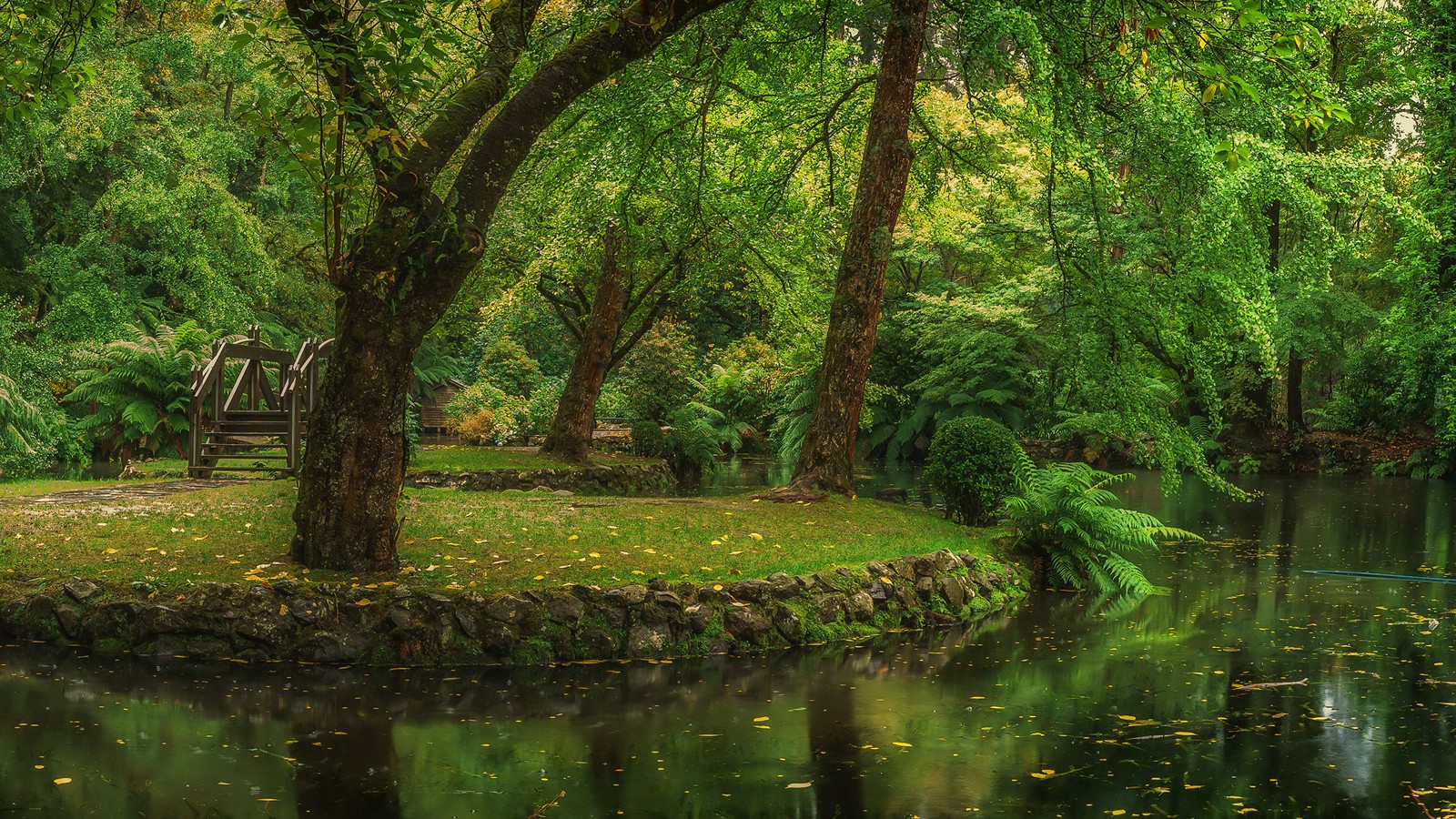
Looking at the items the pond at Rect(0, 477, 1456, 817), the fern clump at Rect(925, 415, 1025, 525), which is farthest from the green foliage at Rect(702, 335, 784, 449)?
the pond at Rect(0, 477, 1456, 817)

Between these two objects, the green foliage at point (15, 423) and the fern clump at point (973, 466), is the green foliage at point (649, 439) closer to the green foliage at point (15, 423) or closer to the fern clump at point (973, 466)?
the green foliage at point (15, 423)

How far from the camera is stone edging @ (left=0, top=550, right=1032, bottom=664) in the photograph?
23.6 ft

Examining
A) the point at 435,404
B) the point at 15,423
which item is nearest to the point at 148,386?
the point at 15,423

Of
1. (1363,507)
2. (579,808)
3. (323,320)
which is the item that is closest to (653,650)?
(579,808)

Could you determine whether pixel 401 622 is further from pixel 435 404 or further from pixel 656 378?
pixel 435 404

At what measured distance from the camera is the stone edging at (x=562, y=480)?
1655 cm

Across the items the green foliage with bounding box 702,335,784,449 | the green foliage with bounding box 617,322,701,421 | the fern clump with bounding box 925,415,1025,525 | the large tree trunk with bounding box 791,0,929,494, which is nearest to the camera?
the fern clump with bounding box 925,415,1025,525

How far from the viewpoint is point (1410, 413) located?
Result: 90.7ft

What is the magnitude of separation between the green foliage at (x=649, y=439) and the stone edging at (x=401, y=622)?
14144 mm

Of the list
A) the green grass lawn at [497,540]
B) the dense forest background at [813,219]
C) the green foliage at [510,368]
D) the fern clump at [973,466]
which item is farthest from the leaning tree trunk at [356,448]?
the green foliage at [510,368]

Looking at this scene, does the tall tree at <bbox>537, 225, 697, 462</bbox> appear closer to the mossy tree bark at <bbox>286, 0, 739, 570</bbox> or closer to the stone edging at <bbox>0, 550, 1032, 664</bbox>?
the mossy tree bark at <bbox>286, 0, 739, 570</bbox>

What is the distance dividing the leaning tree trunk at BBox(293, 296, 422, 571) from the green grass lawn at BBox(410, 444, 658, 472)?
8.84 m

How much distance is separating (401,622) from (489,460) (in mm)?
11384

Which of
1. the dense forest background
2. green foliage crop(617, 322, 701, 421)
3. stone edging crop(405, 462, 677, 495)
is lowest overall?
stone edging crop(405, 462, 677, 495)
